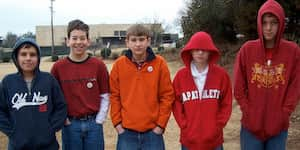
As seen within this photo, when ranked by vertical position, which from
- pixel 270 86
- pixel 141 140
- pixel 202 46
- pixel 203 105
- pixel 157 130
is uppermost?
pixel 202 46

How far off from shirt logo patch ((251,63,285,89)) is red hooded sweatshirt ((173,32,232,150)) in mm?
297

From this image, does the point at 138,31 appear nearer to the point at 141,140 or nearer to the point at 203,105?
the point at 203,105

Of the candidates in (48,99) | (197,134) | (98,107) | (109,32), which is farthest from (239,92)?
(109,32)

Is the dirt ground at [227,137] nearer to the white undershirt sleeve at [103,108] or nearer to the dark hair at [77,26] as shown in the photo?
the white undershirt sleeve at [103,108]

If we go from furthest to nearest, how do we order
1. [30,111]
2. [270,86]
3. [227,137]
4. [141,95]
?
1. [227,137]
2. [141,95]
3. [270,86]
4. [30,111]

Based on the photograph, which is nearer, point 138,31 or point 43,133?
point 43,133

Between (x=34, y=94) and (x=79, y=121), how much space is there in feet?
1.87

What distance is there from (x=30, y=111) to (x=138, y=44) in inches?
46.0

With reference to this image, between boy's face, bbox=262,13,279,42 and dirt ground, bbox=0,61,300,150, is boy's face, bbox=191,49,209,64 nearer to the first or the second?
boy's face, bbox=262,13,279,42

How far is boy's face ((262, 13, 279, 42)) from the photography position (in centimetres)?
391

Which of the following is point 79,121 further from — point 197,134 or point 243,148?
point 243,148

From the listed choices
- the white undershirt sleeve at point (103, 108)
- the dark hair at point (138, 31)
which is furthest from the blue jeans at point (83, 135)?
the dark hair at point (138, 31)

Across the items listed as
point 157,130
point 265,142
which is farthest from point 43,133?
Result: point 265,142

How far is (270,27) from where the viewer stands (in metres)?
3.92
